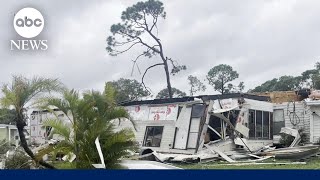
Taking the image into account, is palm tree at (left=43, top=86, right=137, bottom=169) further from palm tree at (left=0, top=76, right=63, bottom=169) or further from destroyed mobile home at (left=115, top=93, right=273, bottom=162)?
destroyed mobile home at (left=115, top=93, right=273, bottom=162)

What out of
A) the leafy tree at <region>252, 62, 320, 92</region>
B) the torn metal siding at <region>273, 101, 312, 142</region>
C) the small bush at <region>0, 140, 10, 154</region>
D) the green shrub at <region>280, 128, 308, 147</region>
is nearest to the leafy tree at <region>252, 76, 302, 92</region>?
the leafy tree at <region>252, 62, 320, 92</region>

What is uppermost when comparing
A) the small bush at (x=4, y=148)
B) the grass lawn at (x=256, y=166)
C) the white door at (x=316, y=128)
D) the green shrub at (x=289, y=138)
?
the white door at (x=316, y=128)

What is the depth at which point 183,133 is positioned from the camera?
21453mm

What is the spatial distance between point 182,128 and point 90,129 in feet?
29.3

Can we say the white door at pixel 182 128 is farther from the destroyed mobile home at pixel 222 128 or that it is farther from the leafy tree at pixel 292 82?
the leafy tree at pixel 292 82

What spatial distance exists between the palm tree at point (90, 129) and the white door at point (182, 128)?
781cm

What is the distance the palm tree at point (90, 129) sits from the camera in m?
13.0

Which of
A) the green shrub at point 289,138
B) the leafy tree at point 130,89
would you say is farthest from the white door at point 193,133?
the leafy tree at point 130,89

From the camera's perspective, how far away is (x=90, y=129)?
42.9 ft

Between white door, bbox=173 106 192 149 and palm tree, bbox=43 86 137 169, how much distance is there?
25.6ft

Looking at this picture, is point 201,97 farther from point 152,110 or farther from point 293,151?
point 293,151

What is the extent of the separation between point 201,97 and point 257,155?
3.62 metres

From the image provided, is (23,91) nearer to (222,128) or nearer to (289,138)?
(222,128)

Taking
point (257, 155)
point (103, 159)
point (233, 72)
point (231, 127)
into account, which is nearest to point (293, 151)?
point (257, 155)
